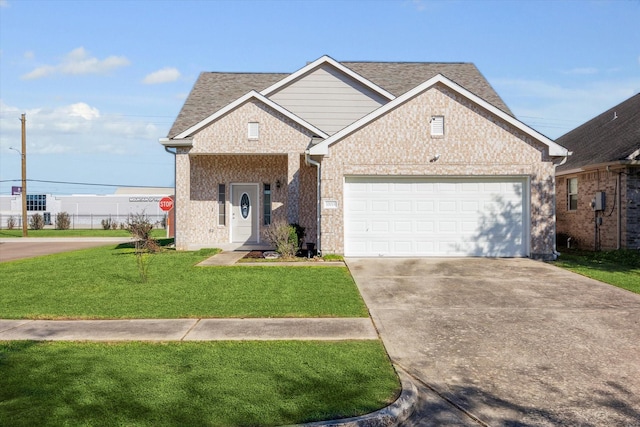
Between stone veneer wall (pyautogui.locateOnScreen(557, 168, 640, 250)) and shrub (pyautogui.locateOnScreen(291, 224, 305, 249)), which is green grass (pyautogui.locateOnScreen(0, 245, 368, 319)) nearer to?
shrub (pyautogui.locateOnScreen(291, 224, 305, 249))

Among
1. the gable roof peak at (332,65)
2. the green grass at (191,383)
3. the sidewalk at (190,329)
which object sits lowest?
the green grass at (191,383)

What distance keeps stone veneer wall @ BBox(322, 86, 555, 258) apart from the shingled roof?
511cm

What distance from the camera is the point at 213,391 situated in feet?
15.8

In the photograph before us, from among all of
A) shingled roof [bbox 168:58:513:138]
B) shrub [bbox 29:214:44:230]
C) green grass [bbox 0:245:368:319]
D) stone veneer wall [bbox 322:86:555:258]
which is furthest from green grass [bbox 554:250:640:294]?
shrub [bbox 29:214:44:230]

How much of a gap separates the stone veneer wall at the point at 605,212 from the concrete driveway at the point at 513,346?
609cm

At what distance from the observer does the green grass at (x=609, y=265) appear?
11.3 m

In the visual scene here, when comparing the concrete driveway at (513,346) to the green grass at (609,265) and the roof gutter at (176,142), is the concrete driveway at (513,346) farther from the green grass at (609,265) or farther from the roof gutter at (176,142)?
the roof gutter at (176,142)

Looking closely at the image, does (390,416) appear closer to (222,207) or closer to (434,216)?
(434,216)

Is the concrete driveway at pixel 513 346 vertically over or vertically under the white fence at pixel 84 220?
under

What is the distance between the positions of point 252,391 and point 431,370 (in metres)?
2.12

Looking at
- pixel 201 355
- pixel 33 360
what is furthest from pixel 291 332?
pixel 33 360

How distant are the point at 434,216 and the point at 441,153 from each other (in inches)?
75.1

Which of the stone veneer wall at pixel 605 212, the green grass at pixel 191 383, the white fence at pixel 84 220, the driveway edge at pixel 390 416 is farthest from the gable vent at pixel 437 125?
the white fence at pixel 84 220

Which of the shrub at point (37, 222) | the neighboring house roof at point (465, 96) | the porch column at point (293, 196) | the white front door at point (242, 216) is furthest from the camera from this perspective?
the shrub at point (37, 222)
